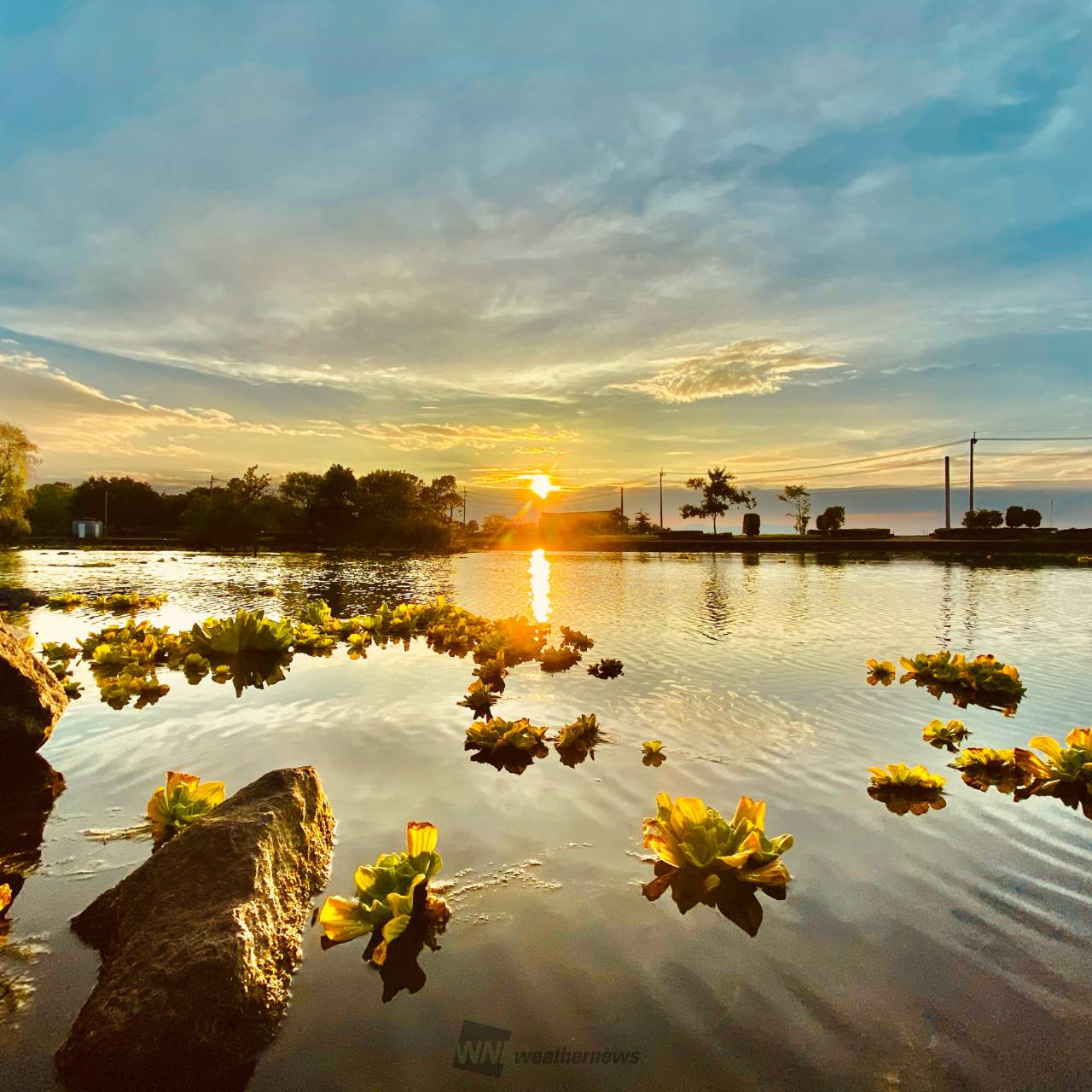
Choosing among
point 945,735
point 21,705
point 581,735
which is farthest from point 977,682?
point 21,705

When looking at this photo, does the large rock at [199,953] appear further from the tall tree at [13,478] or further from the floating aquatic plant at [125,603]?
the tall tree at [13,478]

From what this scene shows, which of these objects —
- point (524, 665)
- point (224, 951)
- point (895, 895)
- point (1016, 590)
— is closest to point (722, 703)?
point (524, 665)

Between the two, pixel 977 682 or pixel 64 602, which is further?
pixel 64 602

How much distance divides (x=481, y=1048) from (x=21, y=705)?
617 cm

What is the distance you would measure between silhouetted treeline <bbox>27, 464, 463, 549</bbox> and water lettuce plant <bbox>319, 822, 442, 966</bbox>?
69835 mm

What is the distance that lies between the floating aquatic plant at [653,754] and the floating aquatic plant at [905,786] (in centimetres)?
183

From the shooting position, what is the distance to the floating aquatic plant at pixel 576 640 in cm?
1323

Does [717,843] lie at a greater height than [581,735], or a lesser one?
greater

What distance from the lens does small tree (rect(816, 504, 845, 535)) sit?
4592 inches

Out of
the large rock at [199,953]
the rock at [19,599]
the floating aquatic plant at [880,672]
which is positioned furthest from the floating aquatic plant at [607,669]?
the rock at [19,599]

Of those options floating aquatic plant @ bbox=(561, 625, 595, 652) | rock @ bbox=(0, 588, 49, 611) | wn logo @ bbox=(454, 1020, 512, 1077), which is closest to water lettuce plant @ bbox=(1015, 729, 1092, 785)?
wn logo @ bbox=(454, 1020, 512, 1077)

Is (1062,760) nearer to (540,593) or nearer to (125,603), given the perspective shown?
(540,593)

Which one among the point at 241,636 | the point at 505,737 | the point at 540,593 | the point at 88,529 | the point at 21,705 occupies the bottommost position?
the point at 540,593

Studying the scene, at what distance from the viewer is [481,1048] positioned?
9.86 feet
